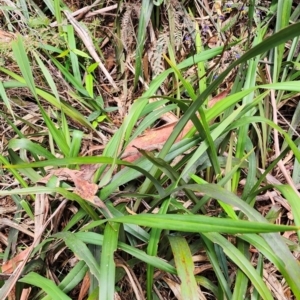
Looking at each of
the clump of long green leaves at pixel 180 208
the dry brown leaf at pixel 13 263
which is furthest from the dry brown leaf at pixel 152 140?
the dry brown leaf at pixel 13 263

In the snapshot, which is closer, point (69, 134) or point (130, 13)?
point (69, 134)

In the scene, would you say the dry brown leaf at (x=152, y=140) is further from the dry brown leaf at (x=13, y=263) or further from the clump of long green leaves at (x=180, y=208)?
the dry brown leaf at (x=13, y=263)

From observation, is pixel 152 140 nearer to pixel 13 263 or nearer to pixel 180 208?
pixel 180 208

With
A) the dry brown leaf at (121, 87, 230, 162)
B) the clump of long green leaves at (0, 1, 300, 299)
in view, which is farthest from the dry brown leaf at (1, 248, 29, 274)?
the dry brown leaf at (121, 87, 230, 162)

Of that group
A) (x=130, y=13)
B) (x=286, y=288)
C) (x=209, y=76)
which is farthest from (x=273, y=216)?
(x=130, y=13)

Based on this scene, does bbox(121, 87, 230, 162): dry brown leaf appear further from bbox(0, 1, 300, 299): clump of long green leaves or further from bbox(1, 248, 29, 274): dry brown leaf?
bbox(1, 248, 29, 274): dry brown leaf

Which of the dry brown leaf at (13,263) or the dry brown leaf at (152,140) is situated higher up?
the dry brown leaf at (152,140)

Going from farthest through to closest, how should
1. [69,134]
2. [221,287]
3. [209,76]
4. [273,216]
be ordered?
[209,76] < [69,134] < [273,216] < [221,287]

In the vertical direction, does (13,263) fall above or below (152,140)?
below

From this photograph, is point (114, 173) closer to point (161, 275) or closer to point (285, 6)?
point (161, 275)

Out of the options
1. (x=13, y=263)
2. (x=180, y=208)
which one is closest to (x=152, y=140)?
(x=180, y=208)

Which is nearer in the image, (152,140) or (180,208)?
(180,208)
